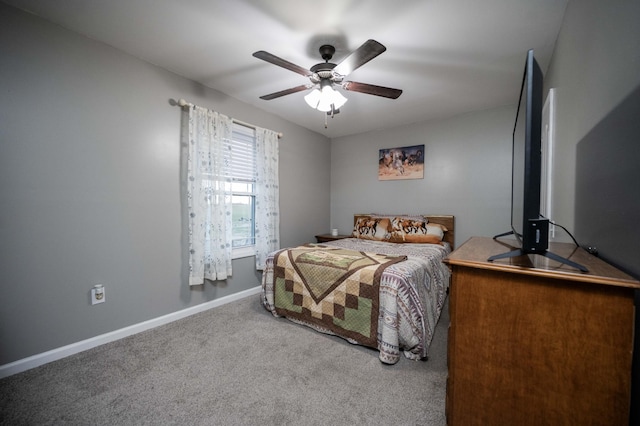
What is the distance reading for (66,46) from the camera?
5.98 ft

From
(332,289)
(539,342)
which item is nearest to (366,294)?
(332,289)

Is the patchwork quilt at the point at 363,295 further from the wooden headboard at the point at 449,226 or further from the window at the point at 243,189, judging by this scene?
the wooden headboard at the point at 449,226

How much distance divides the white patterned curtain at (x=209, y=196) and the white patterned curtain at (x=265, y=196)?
448mm

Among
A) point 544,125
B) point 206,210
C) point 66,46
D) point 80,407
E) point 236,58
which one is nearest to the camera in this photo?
point 80,407

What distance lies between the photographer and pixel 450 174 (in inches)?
136

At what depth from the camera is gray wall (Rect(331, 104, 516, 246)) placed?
3.14 metres

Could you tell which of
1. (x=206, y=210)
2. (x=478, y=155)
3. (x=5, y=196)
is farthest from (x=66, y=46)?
(x=478, y=155)

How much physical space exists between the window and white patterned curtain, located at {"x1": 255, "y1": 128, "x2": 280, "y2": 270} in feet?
0.26

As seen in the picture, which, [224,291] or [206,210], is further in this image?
[224,291]

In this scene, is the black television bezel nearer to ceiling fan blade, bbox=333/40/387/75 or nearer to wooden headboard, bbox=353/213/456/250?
ceiling fan blade, bbox=333/40/387/75

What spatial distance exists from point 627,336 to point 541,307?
0.18 meters

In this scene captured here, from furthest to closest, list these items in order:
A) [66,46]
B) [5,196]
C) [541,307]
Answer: [66,46] < [5,196] < [541,307]

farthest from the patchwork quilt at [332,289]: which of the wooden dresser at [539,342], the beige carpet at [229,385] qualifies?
the wooden dresser at [539,342]

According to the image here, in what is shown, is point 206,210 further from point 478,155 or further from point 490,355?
point 478,155
